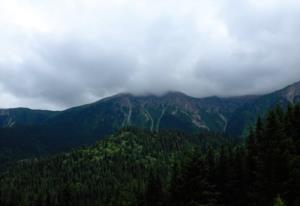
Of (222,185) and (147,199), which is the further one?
(147,199)

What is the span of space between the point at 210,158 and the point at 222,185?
720cm

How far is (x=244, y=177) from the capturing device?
55.0 meters

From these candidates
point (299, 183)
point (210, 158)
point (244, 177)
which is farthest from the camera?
point (210, 158)

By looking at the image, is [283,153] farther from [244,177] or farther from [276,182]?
[244,177]

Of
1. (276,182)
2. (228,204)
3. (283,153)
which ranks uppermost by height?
(283,153)

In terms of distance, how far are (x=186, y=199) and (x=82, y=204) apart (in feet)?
503

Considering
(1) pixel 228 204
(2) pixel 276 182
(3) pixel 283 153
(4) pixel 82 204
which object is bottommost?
(4) pixel 82 204

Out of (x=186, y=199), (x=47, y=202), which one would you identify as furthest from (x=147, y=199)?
(x=47, y=202)

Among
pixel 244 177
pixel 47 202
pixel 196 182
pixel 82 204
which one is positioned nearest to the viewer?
pixel 196 182

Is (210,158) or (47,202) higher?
(210,158)

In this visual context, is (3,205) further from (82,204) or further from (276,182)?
(276,182)

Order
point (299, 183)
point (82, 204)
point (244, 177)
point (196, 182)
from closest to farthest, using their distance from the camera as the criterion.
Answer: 1. point (299, 183)
2. point (196, 182)
3. point (244, 177)
4. point (82, 204)

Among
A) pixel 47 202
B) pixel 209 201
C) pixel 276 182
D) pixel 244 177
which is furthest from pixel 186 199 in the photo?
pixel 47 202

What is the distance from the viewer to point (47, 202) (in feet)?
372
